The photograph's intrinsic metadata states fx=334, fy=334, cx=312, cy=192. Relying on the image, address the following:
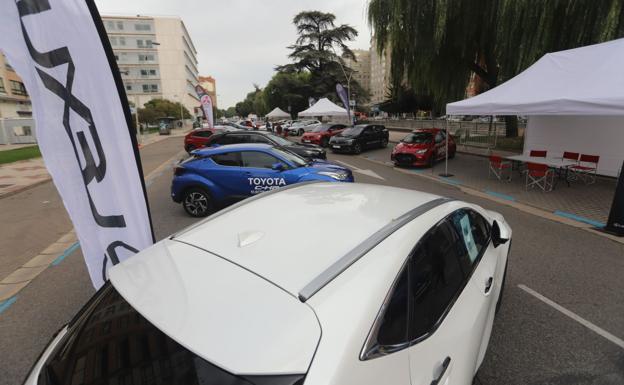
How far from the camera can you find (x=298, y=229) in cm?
196

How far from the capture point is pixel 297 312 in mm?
1333

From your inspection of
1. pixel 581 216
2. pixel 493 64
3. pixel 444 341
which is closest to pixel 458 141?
pixel 493 64

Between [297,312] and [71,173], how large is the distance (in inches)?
109

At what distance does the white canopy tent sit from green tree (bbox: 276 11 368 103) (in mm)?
35149

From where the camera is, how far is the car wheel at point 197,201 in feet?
24.0

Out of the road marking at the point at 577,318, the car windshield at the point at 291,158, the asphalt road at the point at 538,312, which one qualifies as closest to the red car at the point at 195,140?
the car windshield at the point at 291,158

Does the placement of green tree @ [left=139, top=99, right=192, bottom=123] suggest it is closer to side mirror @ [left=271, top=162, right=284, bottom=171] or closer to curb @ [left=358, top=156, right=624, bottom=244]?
curb @ [left=358, top=156, right=624, bottom=244]

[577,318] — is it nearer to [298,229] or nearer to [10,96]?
[298,229]

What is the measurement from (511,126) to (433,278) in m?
21.2

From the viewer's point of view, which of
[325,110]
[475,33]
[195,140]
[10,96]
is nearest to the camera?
[475,33]

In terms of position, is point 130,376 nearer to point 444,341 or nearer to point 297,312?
point 297,312

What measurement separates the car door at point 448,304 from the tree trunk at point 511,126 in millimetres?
20194

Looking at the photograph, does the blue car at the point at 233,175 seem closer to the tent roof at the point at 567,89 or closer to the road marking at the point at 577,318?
the road marking at the point at 577,318

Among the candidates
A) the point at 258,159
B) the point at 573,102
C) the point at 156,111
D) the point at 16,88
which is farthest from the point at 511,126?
the point at 156,111
